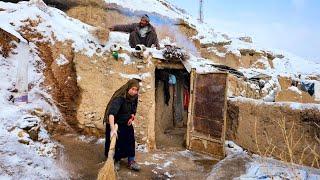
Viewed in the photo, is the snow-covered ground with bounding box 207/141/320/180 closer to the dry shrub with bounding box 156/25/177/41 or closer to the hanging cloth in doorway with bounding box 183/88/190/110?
the hanging cloth in doorway with bounding box 183/88/190/110

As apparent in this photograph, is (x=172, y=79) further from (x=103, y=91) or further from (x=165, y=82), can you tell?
(x=103, y=91)

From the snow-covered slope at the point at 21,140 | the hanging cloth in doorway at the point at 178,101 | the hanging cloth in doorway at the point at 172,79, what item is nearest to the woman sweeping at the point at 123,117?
the snow-covered slope at the point at 21,140

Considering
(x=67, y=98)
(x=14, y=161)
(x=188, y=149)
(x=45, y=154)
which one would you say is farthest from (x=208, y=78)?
(x=14, y=161)

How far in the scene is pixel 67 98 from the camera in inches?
294

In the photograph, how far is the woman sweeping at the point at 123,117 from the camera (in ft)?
17.2

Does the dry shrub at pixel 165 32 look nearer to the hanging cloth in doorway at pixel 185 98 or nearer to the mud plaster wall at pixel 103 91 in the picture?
the hanging cloth in doorway at pixel 185 98

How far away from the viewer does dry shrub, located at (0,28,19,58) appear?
6.95 m

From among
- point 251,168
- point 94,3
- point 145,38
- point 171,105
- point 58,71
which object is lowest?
point 251,168

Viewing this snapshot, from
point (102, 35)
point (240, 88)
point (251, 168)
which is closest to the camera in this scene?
point (251, 168)

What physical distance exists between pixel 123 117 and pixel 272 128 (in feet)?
9.57

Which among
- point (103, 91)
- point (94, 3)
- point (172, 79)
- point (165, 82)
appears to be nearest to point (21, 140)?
point (103, 91)

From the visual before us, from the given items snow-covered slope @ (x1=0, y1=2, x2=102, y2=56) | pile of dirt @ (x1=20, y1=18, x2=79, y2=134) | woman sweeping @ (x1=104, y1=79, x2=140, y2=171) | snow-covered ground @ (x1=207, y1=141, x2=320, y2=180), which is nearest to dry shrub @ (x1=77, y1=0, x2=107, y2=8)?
snow-covered slope @ (x1=0, y1=2, x2=102, y2=56)

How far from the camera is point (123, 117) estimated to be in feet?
17.9

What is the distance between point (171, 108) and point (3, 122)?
586 cm
